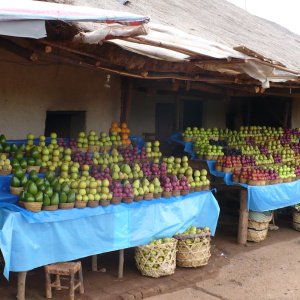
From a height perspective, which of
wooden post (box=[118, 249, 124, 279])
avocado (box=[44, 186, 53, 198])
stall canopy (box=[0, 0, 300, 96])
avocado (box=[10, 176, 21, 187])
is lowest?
wooden post (box=[118, 249, 124, 279])

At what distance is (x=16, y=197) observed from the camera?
16.7 ft

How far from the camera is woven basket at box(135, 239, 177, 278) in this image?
18.6 ft

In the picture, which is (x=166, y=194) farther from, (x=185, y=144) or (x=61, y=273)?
(x=185, y=144)

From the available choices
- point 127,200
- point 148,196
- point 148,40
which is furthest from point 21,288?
point 148,40

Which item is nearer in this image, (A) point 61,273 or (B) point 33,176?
(A) point 61,273

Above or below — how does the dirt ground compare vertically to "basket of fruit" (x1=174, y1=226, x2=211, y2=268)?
below

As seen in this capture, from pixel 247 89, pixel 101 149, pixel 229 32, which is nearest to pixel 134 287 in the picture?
Result: pixel 101 149

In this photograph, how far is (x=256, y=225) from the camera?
25.0 ft

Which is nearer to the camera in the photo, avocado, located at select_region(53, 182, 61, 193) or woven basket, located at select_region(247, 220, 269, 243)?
avocado, located at select_region(53, 182, 61, 193)

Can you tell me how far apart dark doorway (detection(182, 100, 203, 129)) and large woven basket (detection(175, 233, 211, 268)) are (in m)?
5.41

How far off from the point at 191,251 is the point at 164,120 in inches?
198

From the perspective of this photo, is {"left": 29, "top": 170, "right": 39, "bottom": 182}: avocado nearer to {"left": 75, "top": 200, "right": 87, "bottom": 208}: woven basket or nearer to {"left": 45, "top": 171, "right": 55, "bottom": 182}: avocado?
{"left": 45, "top": 171, "right": 55, "bottom": 182}: avocado

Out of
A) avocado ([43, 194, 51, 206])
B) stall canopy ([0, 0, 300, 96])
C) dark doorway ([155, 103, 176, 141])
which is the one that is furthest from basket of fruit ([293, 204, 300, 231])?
avocado ([43, 194, 51, 206])

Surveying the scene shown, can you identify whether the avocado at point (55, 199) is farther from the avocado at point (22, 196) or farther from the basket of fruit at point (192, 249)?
the basket of fruit at point (192, 249)
